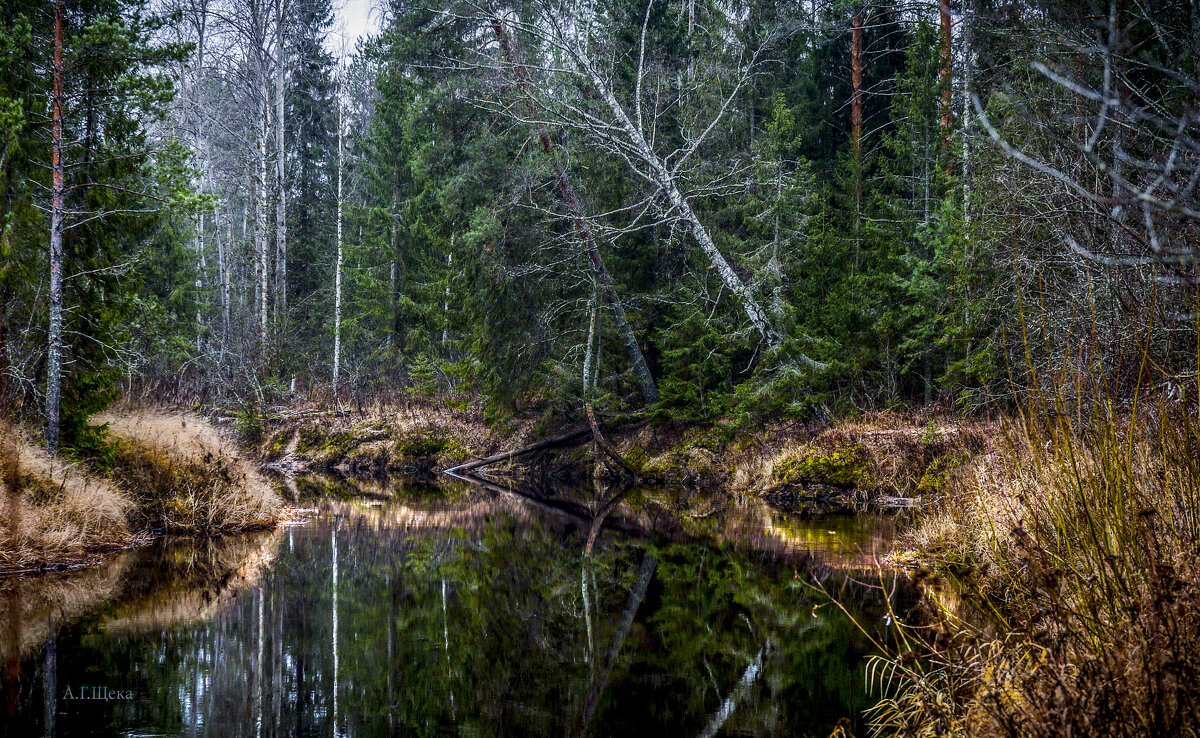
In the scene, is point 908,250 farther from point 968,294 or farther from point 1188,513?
point 1188,513

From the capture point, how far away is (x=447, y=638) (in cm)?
746

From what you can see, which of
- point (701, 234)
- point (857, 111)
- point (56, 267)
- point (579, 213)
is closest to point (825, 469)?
point (701, 234)

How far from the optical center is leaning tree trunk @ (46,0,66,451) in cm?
1091

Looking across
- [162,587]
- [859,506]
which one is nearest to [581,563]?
[162,587]

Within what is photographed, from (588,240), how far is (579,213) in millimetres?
719

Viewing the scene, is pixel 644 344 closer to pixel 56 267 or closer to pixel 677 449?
pixel 677 449

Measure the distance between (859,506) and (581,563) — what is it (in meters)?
7.28

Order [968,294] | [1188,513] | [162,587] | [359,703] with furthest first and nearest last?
1. [968,294]
2. [162,587]
3. [359,703]
4. [1188,513]

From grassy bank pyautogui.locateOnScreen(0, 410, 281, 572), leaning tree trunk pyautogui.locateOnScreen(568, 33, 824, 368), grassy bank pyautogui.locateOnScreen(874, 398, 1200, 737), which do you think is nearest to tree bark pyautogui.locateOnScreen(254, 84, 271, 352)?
grassy bank pyautogui.locateOnScreen(0, 410, 281, 572)

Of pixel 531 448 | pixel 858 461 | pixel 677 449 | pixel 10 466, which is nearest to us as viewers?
pixel 10 466

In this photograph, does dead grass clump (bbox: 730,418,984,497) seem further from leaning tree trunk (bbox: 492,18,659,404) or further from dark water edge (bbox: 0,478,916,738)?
leaning tree trunk (bbox: 492,18,659,404)

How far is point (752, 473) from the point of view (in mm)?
18719

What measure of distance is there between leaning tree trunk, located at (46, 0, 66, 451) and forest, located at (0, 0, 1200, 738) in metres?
0.04

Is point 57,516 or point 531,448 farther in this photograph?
point 531,448
